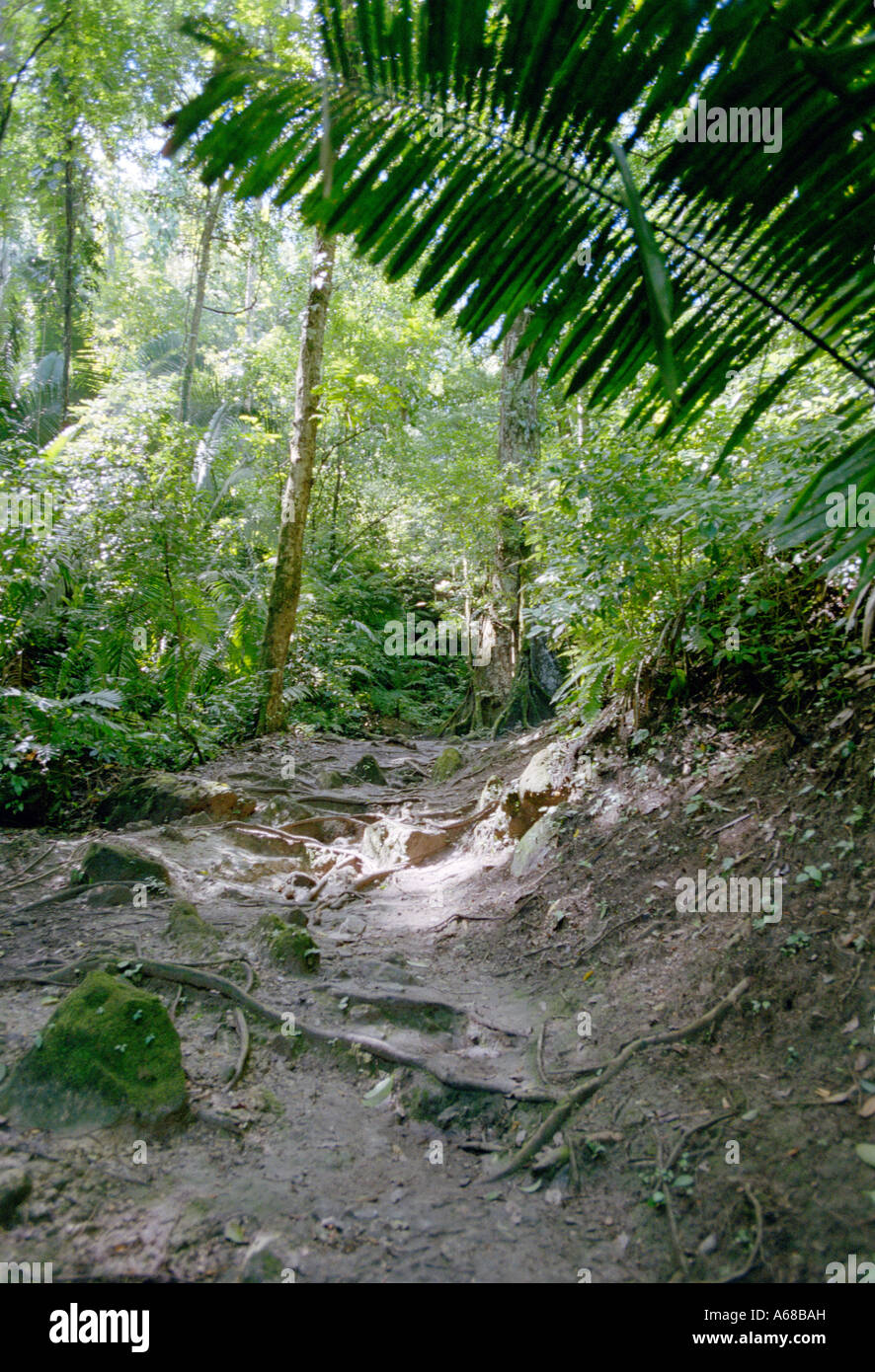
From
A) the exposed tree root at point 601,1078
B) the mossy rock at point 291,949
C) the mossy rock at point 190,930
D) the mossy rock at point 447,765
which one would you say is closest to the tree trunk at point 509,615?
the mossy rock at point 447,765

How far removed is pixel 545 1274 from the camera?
7.43 ft

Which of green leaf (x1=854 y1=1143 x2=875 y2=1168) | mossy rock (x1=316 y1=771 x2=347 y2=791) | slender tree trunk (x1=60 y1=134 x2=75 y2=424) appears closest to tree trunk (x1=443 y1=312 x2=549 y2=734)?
mossy rock (x1=316 y1=771 x2=347 y2=791)

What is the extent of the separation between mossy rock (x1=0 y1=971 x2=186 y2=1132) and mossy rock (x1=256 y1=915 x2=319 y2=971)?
1198mm

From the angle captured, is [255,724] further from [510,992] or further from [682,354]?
[682,354]

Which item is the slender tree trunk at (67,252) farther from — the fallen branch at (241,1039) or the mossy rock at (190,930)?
the fallen branch at (241,1039)

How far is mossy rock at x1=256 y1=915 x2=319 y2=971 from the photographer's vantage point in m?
4.27

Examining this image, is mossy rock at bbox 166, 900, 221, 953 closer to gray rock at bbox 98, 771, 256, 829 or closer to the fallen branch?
the fallen branch

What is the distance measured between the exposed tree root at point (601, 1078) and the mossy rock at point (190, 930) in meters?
2.20

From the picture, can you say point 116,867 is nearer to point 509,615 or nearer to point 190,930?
point 190,930

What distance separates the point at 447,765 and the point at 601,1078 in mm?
5930
